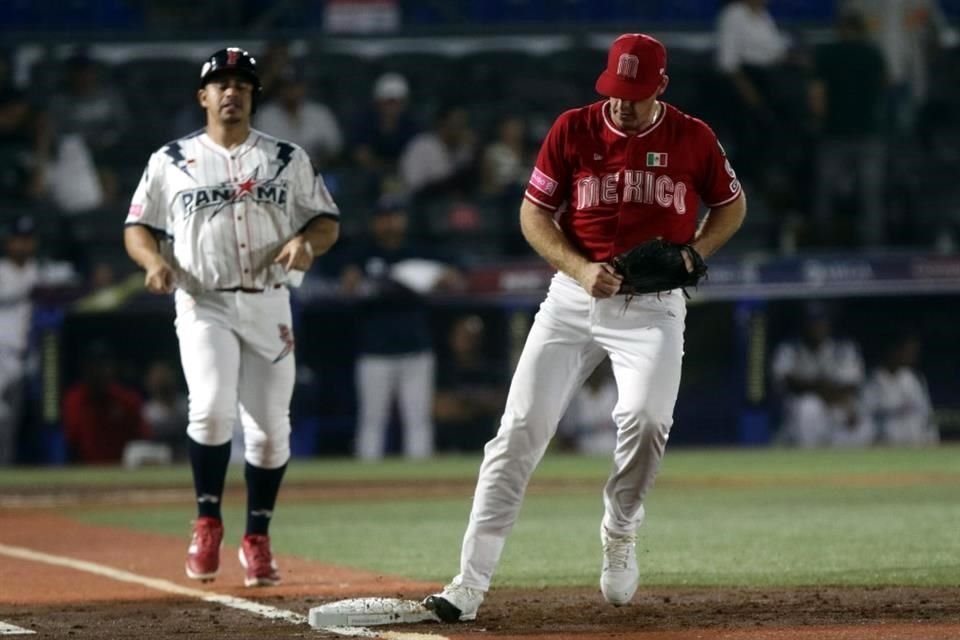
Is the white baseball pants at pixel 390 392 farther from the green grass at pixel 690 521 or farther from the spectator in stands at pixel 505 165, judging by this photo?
the spectator in stands at pixel 505 165

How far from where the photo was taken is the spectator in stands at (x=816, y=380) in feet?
53.4

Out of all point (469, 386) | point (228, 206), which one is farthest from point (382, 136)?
point (228, 206)

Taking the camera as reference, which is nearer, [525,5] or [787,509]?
[787,509]

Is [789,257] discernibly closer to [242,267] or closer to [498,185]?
[498,185]

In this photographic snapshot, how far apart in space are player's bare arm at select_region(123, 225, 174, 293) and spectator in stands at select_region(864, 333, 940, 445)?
10243mm

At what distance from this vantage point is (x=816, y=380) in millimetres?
16266

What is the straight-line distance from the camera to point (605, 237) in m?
6.10

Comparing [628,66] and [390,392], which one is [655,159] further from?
[390,392]

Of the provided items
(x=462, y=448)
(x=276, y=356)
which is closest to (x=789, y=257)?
(x=462, y=448)

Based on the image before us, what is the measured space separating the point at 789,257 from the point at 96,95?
630 centimetres

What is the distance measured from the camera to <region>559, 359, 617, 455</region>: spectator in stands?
16.0 metres

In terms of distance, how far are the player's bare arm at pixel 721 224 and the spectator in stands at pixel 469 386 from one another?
9347 millimetres

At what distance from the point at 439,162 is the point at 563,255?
1058 centimetres

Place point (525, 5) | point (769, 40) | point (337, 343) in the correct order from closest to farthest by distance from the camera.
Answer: point (337, 343) → point (769, 40) → point (525, 5)
